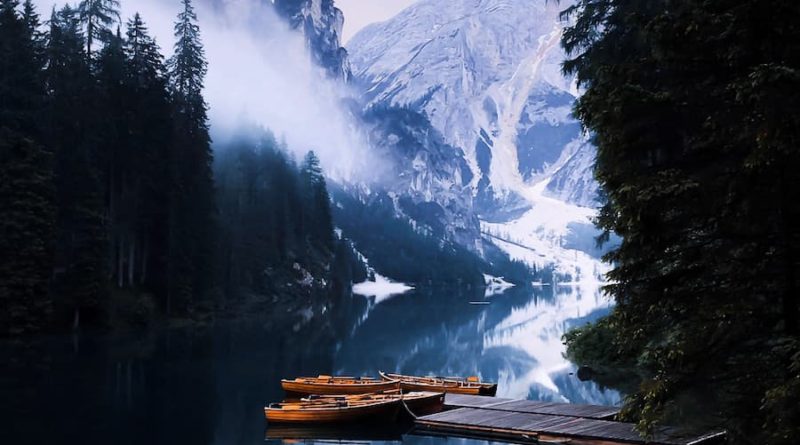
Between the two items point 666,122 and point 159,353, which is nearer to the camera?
point 666,122

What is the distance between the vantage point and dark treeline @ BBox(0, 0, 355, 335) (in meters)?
50.9

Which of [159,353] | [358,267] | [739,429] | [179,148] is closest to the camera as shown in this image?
[739,429]

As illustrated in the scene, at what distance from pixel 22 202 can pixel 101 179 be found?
44.5ft

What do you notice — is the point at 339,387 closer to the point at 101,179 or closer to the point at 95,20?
the point at 101,179

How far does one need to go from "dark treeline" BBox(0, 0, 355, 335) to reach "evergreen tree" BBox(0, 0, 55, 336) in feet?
0.28

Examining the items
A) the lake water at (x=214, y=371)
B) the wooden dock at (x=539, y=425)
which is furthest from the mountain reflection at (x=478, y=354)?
the wooden dock at (x=539, y=425)

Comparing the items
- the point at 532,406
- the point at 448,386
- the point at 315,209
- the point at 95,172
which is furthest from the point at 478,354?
the point at 315,209

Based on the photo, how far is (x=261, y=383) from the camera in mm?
35781

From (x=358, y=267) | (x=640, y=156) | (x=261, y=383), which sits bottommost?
(x=261, y=383)

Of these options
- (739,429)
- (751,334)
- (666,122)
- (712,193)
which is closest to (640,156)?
(666,122)

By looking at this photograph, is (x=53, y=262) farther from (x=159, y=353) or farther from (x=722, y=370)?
(x=722, y=370)

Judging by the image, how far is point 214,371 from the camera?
38.8 m

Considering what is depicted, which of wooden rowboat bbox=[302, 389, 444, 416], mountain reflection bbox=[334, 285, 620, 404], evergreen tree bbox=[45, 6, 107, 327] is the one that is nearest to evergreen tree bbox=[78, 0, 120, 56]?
evergreen tree bbox=[45, 6, 107, 327]

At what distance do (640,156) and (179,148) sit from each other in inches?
2628
